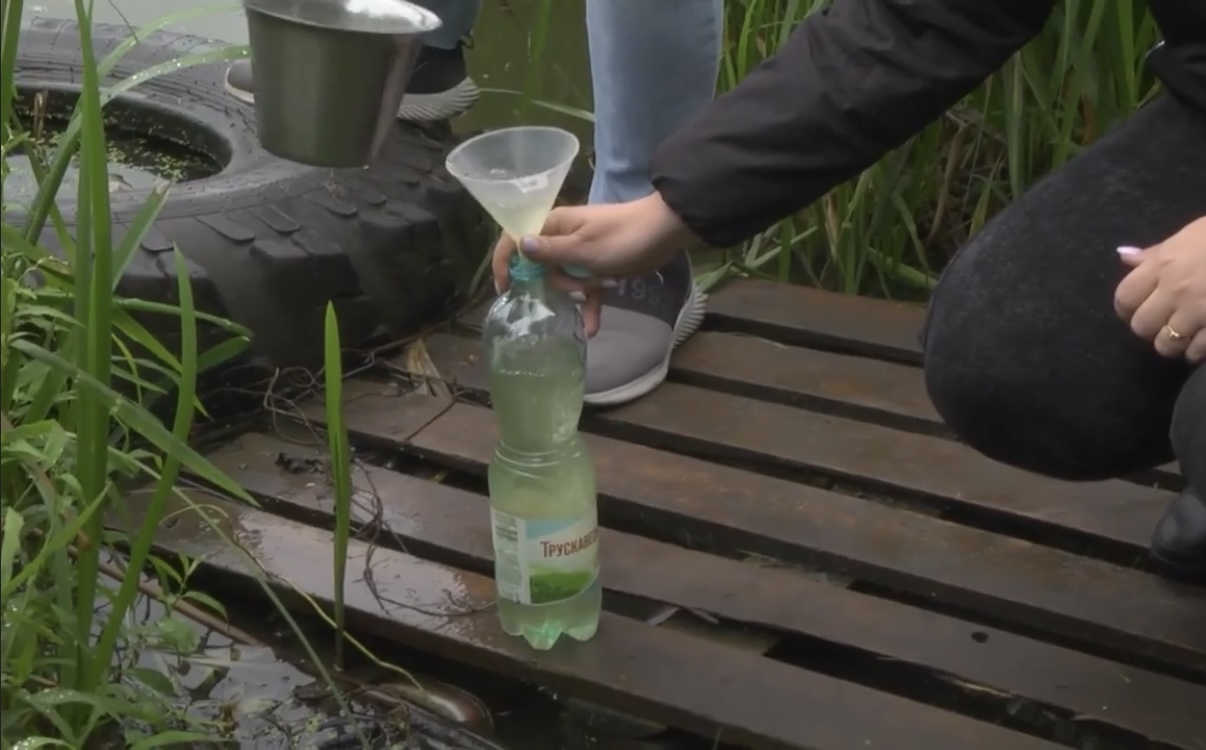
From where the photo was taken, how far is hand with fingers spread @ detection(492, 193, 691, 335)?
4.09ft

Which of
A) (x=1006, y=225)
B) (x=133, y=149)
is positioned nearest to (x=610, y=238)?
(x=1006, y=225)

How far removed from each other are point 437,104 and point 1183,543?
108cm

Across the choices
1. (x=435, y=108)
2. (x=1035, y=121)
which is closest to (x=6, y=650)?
(x=435, y=108)

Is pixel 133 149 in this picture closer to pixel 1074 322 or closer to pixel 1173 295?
pixel 1074 322

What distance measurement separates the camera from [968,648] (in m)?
1.39

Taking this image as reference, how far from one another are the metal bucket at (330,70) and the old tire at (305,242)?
0.61 feet

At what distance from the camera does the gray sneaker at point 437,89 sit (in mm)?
2029

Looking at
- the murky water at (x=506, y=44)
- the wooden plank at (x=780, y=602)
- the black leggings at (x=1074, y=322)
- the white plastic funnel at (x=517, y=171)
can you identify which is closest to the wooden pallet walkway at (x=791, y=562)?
the wooden plank at (x=780, y=602)

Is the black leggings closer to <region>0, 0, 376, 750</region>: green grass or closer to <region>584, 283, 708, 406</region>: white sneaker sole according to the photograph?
<region>584, 283, 708, 406</region>: white sneaker sole

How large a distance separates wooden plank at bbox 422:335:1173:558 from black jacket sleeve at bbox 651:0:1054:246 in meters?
0.47

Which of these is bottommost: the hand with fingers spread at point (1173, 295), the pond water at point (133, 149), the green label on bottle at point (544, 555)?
the pond water at point (133, 149)

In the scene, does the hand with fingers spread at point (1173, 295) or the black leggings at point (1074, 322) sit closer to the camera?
the hand with fingers spread at point (1173, 295)

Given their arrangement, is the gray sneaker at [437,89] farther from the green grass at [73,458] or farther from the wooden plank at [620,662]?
the green grass at [73,458]

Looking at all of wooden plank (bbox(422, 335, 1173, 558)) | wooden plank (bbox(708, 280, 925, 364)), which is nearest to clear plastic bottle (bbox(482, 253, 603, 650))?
wooden plank (bbox(422, 335, 1173, 558))
